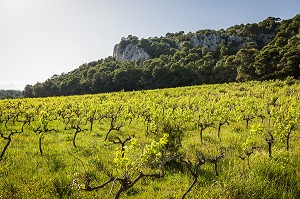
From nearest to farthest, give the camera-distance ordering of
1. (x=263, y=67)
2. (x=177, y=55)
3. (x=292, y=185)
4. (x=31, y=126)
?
(x=292, y=185)
(x=31, y=126)
(x=263, y=67)
(x=177, y=55)

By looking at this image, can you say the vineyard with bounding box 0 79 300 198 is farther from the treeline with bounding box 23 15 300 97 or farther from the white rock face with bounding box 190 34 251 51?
the white rock face with bounding box 190 34 251 51

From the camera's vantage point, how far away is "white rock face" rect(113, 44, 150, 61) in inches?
5281

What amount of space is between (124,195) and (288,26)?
9084 cm

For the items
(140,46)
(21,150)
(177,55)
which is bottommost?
(21,150)

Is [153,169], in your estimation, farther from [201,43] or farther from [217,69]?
[201,43]

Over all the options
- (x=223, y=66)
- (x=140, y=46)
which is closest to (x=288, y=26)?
(x=223, y=66)

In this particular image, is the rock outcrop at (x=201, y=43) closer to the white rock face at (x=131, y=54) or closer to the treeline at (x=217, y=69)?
the white rock face at (x=131, y=54)

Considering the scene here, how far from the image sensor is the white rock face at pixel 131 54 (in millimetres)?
134125

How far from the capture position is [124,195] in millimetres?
8188

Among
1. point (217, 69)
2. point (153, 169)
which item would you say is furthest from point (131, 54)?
point (153, 169)

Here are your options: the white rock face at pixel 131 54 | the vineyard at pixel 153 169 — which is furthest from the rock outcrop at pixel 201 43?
the vineyard at pixel 153 169

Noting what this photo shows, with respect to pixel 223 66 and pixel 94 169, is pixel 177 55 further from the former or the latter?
pixel 94 169

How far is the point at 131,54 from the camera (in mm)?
144750

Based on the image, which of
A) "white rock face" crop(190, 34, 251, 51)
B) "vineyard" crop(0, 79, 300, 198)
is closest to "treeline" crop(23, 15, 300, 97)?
"white rock face" crop(190, 34, 251, 51)
